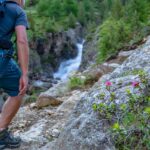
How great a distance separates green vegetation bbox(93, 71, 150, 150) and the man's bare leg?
4.20 feet

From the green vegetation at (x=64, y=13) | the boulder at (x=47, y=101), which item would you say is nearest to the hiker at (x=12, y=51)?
the boulder at (x=47, y=101)

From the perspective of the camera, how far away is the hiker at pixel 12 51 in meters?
5.84

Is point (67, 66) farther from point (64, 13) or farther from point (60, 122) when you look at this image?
point (60, 122)

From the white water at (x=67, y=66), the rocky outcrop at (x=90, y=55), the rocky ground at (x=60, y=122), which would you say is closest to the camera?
the rocky ground at (x=60, y=122)

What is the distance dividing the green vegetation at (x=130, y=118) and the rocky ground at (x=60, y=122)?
20 cm

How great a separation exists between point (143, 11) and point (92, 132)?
20.9 metres

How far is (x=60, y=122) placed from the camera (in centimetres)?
815

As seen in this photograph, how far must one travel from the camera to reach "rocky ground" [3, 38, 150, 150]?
5605 millimetres

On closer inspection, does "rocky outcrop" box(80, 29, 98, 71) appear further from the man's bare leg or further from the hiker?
the hiker

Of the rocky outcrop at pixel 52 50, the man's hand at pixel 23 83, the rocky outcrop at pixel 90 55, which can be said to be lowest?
the rocky outcrop at pixel 52 50

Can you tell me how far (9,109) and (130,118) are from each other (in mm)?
2041

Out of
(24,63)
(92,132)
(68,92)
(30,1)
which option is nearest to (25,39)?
(24,63)

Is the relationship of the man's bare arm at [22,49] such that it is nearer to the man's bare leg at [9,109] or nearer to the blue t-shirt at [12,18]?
the blue t-shirt at [12,18]

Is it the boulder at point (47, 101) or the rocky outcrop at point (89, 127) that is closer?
the rocky outcrop at point (89, 127)
